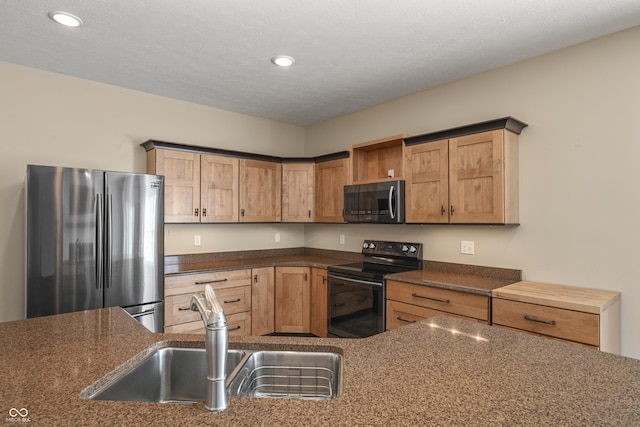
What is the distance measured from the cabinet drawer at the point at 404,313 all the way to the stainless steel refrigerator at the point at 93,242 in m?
1.89

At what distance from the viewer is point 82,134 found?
3162mm

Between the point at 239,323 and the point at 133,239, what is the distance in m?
1.36

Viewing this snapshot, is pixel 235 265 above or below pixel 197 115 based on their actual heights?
below

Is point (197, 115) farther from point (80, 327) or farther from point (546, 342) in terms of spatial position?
point (546, 342)

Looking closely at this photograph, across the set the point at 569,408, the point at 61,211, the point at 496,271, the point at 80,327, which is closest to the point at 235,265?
the point at 61,211

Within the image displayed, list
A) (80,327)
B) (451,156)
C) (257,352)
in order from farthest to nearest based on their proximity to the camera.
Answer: (451,156), (80,327), (257,352)

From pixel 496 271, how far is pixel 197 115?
329 cm

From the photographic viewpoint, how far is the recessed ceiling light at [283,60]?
271 cm

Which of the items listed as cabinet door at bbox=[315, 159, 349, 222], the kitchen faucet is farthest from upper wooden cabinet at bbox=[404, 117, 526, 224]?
the kitchen faucet

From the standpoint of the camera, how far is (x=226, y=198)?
12.3ft

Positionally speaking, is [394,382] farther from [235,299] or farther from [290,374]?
[235,299]

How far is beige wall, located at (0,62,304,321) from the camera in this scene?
9.29 feet
